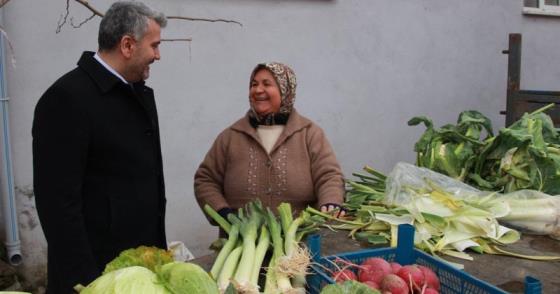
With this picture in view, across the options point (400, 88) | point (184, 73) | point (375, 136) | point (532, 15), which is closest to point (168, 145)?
point (184, 73)

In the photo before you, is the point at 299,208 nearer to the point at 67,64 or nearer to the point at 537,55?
the point at 67,64

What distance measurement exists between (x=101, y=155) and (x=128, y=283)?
1.00 m

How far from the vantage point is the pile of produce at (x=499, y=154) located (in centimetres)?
294

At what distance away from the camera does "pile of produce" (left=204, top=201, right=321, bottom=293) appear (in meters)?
1.87

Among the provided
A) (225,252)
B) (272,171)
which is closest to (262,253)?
(225,252)

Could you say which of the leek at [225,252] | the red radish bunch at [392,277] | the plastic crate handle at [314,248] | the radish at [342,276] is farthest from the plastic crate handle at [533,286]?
the leek at [225,252]

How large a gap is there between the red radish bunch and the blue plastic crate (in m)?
0.06

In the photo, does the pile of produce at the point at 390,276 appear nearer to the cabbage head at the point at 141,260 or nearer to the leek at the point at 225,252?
the leek at the point at 225,252

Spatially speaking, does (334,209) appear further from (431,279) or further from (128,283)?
(128,283)

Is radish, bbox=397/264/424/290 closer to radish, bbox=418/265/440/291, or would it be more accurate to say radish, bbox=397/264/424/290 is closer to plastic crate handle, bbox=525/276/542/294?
radish, bbox=418/265/440/291

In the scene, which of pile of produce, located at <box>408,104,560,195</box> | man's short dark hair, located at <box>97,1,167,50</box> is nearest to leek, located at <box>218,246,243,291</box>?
man's short dark hair, located at <box>97,1,167,50</box>

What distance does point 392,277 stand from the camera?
1.72 metres

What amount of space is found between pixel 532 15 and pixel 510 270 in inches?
206

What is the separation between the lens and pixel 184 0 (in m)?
4.53
